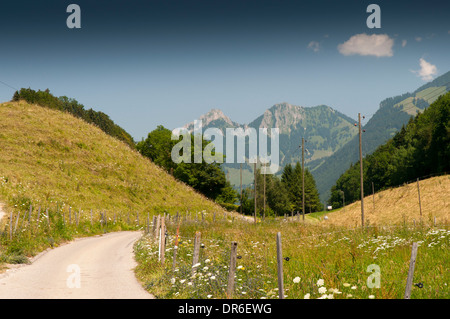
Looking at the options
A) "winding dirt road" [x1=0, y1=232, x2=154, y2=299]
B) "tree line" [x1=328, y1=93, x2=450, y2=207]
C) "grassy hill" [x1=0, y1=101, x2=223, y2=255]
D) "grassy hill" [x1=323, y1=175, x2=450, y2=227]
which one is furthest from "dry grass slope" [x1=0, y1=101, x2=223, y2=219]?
"tree line" [x1=328, y1=93, x2=450, y2=207]

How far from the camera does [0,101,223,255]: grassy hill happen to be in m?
37.6

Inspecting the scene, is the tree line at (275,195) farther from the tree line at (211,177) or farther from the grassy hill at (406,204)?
the grassy hill at (406,204)

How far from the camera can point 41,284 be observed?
14055 mm

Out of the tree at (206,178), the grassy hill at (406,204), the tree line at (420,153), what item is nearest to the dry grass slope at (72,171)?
the tree at (206,178)

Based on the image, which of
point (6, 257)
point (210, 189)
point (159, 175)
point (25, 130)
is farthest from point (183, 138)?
point (6, 257)

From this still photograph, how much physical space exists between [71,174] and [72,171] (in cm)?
188

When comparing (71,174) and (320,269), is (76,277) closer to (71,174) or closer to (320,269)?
(320,269)

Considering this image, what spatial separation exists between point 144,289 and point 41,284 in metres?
4.09

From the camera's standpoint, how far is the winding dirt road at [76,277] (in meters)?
12.4

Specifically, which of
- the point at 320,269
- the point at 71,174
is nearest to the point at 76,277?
the point at 320,269

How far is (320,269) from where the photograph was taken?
11.1 meters

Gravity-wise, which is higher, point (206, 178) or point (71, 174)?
point (206, 178)

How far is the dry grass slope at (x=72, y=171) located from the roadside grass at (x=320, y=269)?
22.2 metres
